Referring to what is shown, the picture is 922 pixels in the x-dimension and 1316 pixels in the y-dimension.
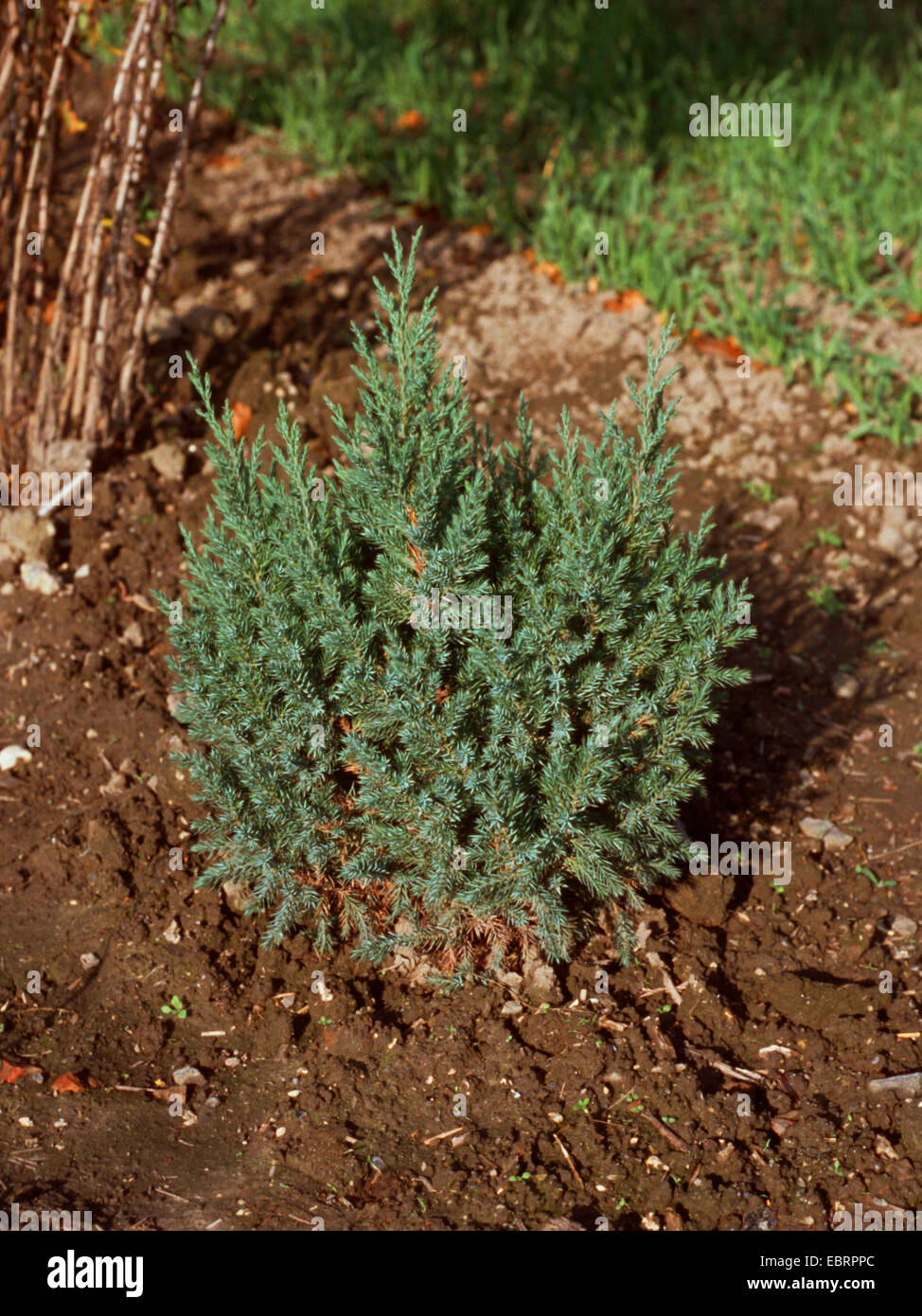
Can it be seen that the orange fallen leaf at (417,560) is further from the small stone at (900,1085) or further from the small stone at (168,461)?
the small stone at (168,461)

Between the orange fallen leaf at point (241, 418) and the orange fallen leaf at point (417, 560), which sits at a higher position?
the orange fallen leaf at point (241, 418)

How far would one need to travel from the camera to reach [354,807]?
312 centimetres

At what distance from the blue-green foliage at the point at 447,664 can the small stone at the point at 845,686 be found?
3.63 ft

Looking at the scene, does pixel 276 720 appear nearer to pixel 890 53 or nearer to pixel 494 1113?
pixel 494 1113

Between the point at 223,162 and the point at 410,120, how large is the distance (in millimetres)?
876

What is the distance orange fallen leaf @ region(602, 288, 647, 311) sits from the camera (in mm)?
5281

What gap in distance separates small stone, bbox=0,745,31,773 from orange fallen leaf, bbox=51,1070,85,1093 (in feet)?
3.40

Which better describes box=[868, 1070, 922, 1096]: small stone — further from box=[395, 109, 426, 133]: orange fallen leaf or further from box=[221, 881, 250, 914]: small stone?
box=[395, 109, 426, 133]: orange fallen leaf

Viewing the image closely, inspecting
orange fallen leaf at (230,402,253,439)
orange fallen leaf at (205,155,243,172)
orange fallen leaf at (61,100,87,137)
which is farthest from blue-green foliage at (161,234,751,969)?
orange fallen leaf at (205,155,243,172)

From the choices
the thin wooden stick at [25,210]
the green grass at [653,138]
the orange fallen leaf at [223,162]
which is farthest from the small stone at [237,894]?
the orange fallen leaf at [223,162]

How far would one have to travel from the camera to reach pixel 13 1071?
10.0 feet

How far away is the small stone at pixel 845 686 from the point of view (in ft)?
13.4

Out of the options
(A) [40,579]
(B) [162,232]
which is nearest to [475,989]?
(A) [40,579]

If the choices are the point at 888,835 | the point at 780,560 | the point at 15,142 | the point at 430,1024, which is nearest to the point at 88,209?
the point at 15,142
